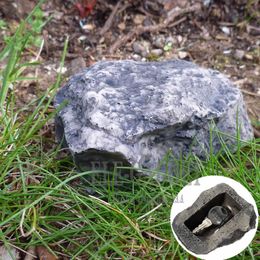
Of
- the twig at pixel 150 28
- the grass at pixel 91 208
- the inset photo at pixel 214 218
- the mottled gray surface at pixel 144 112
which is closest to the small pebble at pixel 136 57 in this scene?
the twig at pixel 150 28

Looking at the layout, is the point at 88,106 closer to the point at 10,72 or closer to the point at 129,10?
the point at 10,72

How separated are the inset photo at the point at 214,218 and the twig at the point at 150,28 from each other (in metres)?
1.35

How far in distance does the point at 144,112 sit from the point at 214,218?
560mm

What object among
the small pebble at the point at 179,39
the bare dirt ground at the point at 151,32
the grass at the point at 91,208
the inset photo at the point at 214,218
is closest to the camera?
the inset photo at the point at 214,218

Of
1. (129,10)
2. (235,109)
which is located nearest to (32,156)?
(235,109)

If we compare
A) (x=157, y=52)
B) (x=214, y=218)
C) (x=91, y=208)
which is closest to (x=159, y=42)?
(x=157, y=52)

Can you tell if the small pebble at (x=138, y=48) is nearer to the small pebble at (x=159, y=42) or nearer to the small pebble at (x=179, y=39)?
the small pebble at (x=159, y=42)

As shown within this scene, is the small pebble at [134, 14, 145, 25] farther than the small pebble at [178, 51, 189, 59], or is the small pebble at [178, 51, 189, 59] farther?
the small pebble at [134, 14, 145, 25]

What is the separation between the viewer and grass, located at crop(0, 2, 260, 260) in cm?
176

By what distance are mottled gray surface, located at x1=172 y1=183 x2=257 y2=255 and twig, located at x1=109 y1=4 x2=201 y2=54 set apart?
136cm

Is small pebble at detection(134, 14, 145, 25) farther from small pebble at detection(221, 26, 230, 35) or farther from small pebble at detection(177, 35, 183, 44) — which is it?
small pebble at detection(221, 26, 230, 35)

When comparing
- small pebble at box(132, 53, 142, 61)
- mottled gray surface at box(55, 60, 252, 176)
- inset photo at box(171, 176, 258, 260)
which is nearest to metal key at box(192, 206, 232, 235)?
inset photo at box(171, 176, 258, 260)

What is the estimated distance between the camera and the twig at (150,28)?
2699 millimetres

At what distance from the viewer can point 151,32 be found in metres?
2.75
